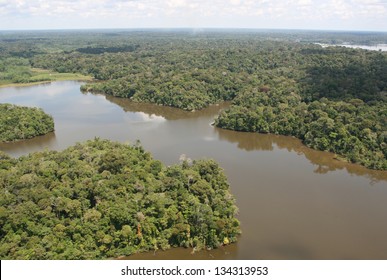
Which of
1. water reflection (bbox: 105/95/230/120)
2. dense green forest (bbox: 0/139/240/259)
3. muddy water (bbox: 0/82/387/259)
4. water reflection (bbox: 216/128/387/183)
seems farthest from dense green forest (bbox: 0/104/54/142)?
water reflection (bbox: 216/128/387/183)

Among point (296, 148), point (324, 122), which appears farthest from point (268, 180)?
point (324, 122)

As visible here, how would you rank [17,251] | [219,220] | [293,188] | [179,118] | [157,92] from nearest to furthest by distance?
[17,251] < [219,220] < [293,188] < [179,118] < [157,92]

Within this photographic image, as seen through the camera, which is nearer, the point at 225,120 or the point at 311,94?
the point at 225,120

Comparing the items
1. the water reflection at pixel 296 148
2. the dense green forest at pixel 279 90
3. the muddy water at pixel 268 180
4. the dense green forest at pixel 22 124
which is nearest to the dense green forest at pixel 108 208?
the muddy water at pixel 268 180

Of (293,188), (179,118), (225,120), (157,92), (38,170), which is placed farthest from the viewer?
(157,92)

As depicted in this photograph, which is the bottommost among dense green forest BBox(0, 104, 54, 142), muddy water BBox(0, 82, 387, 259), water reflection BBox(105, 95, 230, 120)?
muddy water BBox(0, 82, 387, 259)

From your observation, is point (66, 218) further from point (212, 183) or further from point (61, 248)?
point (212, 183)

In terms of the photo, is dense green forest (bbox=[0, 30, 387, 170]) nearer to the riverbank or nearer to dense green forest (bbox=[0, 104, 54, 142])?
the riverbank

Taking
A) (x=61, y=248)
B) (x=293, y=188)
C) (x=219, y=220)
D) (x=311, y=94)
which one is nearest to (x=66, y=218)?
(x=61, y=248)
